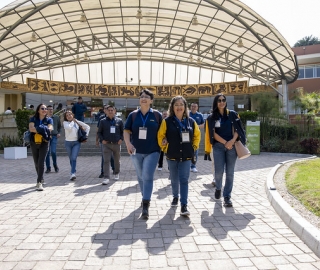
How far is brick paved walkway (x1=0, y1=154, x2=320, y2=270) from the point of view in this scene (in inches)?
111

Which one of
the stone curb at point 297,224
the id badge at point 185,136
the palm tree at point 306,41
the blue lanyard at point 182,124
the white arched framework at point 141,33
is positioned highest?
the palm tree at point 306,41

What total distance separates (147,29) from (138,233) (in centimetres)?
1912

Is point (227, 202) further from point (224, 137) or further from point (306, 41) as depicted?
point (306, 41)

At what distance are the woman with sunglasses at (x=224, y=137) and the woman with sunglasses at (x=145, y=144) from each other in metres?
1.02

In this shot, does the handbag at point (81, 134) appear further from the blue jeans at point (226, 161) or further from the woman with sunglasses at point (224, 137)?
the blue jeans at point (226, 161)

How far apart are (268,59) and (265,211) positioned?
19500 millimetres

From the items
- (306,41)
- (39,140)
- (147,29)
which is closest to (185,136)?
(39,140)

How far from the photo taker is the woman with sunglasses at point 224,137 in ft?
15.6

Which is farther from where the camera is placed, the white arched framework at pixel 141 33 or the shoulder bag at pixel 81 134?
the white arched framework at pixel 141 33

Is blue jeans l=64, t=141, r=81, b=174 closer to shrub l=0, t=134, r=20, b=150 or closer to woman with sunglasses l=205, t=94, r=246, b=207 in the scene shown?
woman with sunglasses l=205, t=94, r=246, b=207

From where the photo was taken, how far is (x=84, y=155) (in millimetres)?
14023

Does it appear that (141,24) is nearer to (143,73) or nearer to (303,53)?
(143,73)

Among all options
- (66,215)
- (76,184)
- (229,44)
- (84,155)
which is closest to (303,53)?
(229,44)

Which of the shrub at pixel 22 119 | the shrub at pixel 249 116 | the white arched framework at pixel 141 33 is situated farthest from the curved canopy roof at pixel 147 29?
the shrub at pixel 22 119
